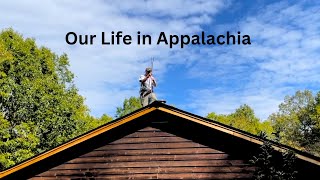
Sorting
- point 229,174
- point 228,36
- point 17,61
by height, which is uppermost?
point 17,61

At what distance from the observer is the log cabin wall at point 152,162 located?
505 inches

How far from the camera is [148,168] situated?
13289 mm

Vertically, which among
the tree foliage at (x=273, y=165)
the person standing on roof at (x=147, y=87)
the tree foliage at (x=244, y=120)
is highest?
the tree foliage at (x=244, y=120)

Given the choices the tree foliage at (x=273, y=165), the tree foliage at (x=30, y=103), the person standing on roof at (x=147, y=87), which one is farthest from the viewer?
the tree foliage at (x=30, y=103)

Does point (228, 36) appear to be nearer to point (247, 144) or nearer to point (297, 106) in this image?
point (247, 144)

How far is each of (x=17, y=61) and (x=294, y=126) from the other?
47201mm

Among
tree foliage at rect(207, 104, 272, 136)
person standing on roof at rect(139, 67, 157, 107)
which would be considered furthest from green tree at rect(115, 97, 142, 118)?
person standing on roof at rect(139, 67, 157, 107)

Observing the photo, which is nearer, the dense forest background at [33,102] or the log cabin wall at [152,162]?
the log cabin wall at [152,162]

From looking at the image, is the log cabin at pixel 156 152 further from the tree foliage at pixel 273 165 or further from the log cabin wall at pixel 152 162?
the tree foliage at pixel 273 165

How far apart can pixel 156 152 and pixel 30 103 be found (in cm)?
2300

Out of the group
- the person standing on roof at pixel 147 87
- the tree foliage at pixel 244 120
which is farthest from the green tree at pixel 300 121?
the person standing on roof at pixel 147 87

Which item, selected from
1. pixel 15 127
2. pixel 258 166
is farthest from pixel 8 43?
pixel 258 166

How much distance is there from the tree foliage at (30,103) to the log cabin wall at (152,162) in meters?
19.1

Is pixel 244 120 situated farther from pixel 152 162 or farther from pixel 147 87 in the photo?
pixel 152 162
